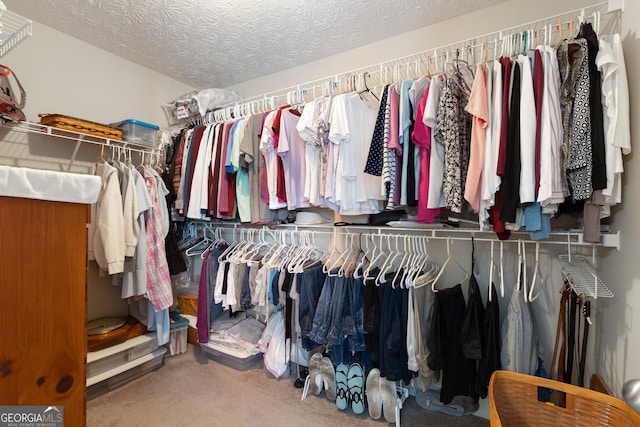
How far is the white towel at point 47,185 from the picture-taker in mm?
593

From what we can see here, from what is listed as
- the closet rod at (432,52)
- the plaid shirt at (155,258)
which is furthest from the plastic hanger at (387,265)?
the plaid shirt at (155,258)

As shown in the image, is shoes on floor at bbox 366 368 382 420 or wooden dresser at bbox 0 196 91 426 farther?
shoes on floor at bbox 366 368 382 420

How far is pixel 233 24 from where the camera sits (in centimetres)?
204

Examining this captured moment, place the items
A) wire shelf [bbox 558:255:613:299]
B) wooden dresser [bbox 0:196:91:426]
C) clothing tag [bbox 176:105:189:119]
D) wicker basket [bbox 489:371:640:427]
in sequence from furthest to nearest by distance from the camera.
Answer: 1. clothing tag [bbox 176:105:189:119]
2. wire shelf [bbox 558:255:613:299]
3. wicker basket [bbox 489:371:640:427]
4. wooden dresser [bbox 0:196:91:426]

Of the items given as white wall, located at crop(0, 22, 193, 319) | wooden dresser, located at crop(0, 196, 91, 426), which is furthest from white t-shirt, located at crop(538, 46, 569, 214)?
white wall, located at crop(0, 22, 193, 319)

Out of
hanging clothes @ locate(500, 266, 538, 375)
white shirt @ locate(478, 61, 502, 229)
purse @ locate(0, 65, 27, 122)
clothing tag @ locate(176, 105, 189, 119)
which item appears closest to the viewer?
white shirt @ locate(478, 61, 502, 229)

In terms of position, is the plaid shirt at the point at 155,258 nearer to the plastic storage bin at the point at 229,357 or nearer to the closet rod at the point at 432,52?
the plastic storage bin at the point at 229,357

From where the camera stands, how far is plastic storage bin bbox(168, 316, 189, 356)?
2528 millimetres

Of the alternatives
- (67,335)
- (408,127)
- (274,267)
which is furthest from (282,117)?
(67,335)

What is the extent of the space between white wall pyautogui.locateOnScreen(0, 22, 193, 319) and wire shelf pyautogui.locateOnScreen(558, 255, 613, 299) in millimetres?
3128

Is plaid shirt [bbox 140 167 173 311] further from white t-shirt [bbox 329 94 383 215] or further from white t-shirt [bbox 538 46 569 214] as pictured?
white t-shirt [bbox 538 46 569 214]

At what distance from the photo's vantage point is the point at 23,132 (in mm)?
2041

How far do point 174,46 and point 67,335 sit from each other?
239cm

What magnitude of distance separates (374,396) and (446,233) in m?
1.12
